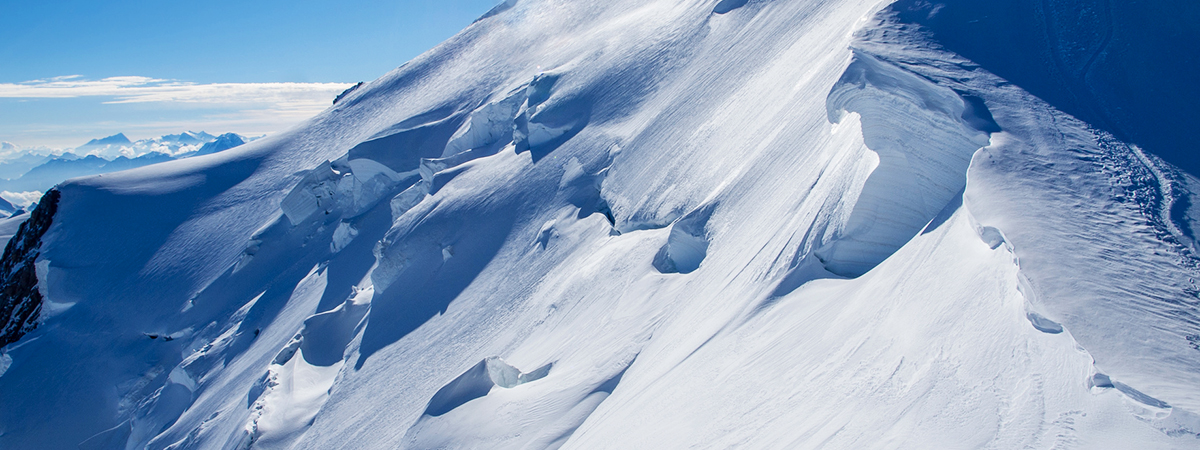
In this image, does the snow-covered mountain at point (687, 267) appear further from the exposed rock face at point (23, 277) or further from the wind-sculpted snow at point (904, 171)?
the exposed rock face at point (23, 277)

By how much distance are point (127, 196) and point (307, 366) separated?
19568 millimetres

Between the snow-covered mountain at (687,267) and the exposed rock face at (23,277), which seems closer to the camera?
the snow-covered mountain at (687,267)

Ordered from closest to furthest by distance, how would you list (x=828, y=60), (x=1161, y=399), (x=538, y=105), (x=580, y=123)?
(x=1161, y=399) → (x=828, y=60) → (x=580, y=123) → (x=538, y=105)

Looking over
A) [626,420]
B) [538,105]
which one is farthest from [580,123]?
[626,420]

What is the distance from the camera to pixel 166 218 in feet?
86.3

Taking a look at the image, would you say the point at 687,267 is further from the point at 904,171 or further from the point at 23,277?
the point at 23,277

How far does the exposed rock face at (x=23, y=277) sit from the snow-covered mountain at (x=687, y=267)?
0.26 m

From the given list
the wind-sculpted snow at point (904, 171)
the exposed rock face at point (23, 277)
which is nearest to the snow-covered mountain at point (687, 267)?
the wind-sculpted snow at point (904, 171)

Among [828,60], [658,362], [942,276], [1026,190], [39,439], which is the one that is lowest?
[39,439]

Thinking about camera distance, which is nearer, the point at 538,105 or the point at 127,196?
the point at 538,105

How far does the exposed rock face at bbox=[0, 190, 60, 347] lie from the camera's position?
2452cm

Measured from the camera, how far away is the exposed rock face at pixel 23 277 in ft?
80.4

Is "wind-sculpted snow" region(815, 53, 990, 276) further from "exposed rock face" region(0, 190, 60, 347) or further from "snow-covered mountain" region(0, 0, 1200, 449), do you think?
"exposed rock face" region(0, 190, 60, 347)

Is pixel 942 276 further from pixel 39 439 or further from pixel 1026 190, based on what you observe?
pixel 39 439
